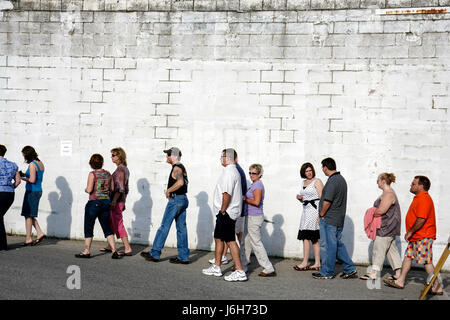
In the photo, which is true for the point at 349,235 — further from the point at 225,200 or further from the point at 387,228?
the point at 225,200

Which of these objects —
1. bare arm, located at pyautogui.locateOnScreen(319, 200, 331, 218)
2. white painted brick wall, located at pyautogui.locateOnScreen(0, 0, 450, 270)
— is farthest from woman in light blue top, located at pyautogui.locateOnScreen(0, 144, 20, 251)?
bare arm, located at pyautogui.locateOnScreen(319, 200, 331, 218)

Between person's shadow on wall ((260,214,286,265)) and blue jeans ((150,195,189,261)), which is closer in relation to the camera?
blue jeans ((150,195,189,261))

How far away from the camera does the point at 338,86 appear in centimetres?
977

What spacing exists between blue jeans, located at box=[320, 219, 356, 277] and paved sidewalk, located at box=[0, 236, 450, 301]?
0.18m

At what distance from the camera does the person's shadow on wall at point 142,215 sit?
1042cm

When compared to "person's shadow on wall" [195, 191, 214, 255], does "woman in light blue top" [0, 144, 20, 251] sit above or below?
above

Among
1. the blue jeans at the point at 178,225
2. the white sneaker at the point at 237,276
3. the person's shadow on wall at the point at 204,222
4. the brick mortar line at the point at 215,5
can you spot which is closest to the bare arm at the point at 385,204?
the white sneaker at the point at 237,276

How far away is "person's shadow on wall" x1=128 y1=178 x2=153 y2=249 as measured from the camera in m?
10.4

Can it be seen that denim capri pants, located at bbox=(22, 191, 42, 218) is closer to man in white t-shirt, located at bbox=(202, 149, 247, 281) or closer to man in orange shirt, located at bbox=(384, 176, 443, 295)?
man in white t-shirt, located at bbox=(202, 149, 247, 281)

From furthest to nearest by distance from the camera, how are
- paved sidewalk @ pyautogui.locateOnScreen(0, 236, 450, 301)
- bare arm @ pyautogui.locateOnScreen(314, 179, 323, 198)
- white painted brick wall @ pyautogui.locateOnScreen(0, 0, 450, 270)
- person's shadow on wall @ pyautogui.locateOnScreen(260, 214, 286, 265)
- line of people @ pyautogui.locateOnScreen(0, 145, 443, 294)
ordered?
person's shadow on wall @ pyautogui.locateOnScreen(260, 214, 286, 265)
white painted brick wall @ pyautogui.locateOnScreen(0, 0, 450, 270)
bare arm @ pyautogui.locateOnScreen(314, 179, 323, 198)
line of people @ pyautogui.locateOnScreen(0, 145, 443, 294)
paved sidewalk @ pyautogui.locateOnScreen(0, 236, 450, 301)

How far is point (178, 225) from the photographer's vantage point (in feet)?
28.9

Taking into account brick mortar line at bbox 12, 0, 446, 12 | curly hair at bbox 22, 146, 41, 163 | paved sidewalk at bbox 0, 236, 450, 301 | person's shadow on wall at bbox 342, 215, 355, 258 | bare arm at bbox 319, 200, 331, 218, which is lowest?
paved sidewalk at bbox 0, 236, 450, 301

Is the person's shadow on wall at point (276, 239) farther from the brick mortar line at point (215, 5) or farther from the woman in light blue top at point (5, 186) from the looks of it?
the woman in light blue top at point (5, 186)
